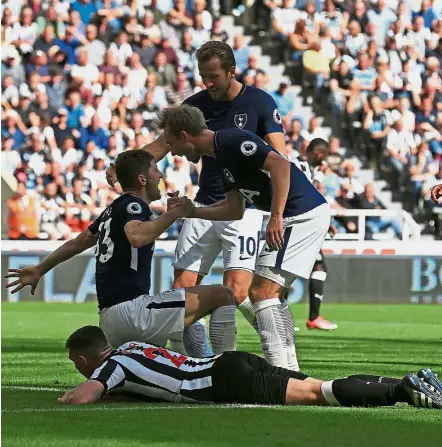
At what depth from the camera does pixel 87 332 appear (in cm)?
799

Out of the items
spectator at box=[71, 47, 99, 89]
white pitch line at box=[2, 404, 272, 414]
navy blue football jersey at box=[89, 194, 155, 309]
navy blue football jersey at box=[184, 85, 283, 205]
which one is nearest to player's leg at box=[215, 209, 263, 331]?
navy blue football jersey at box=[184, 85, 283, 205]

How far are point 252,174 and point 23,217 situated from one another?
40.4 ft

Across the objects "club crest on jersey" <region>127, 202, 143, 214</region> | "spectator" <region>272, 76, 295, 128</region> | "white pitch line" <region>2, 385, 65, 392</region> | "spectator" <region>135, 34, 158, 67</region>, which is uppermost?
"spectator" <region>135, 34, 158, 67</region>

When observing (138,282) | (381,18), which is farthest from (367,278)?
(138,282)

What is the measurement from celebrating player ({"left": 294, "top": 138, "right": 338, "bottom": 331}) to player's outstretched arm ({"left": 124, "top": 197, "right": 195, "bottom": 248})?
628 centimetres

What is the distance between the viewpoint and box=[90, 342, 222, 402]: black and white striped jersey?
7574 millimetres

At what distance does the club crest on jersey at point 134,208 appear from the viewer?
27.3 feet

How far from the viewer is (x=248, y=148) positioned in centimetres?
826

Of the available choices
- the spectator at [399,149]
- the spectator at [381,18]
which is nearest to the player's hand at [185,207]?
the spectator at [399,149]

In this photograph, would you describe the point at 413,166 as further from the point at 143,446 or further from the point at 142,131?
the point at 143,446

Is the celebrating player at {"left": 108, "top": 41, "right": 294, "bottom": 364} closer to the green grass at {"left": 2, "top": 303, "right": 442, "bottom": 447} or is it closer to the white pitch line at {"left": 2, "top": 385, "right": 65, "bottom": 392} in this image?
the green grass at {"left": 2, "top": 303, "right": 442, "bottom": 447}

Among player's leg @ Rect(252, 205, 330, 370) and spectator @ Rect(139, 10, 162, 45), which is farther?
spectator @ Rect(139, 10, 162, 45)

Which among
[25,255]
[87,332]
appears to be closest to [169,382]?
[87,332]

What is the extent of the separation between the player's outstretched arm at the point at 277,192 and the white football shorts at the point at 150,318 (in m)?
0.67
